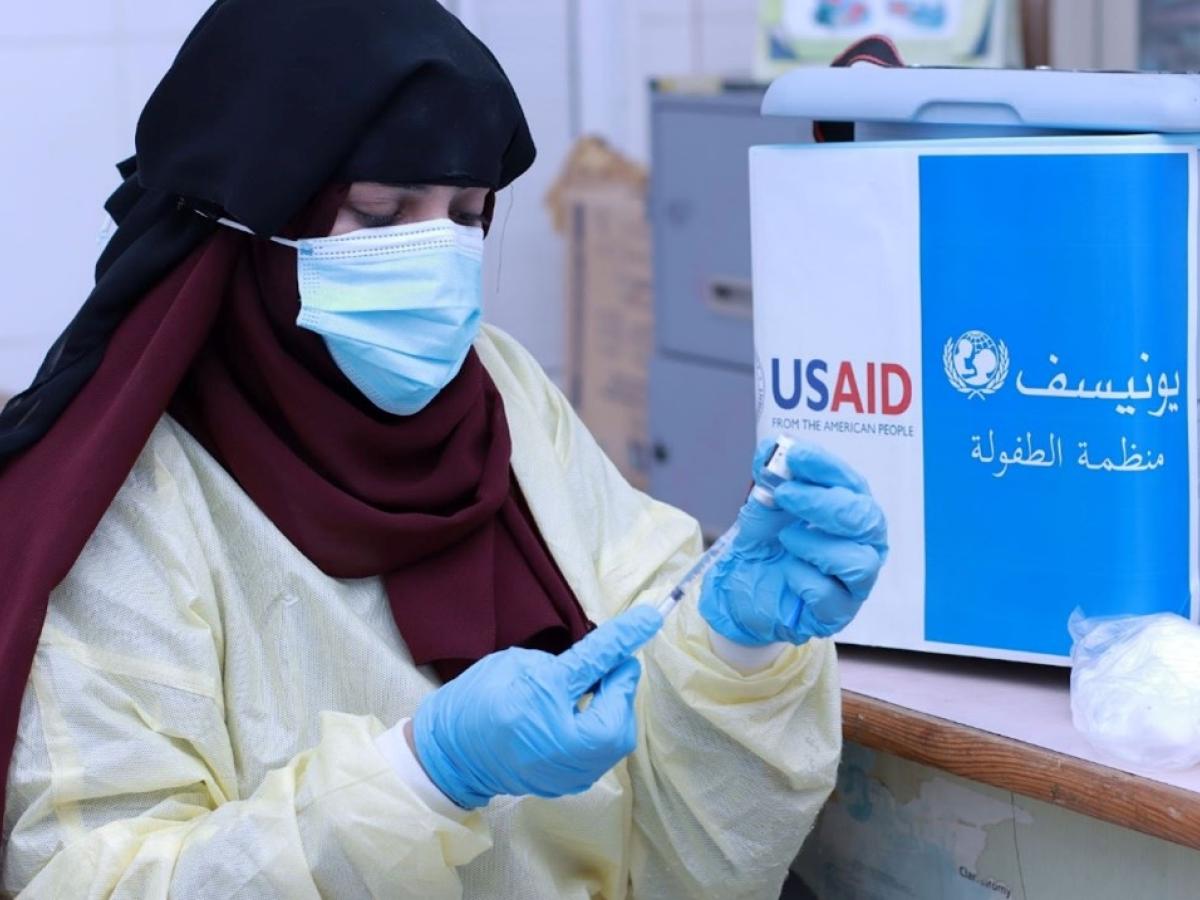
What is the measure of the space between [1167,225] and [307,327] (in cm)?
68

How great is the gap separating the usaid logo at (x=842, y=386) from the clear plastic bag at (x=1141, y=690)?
0.26 m

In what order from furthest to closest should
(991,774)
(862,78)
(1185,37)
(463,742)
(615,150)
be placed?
(615,150), (1185,37), (862,78), (991,774), (463,742)

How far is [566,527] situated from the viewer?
1.51 m

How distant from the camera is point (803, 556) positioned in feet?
4.10

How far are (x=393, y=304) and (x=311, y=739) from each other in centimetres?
35

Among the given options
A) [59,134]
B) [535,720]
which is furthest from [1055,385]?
[59,134]

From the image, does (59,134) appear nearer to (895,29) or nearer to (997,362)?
(895,29)

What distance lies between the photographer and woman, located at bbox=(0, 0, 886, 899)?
45.8 inches

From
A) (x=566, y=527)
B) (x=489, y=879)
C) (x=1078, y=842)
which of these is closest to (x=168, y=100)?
(x=566, y=527)

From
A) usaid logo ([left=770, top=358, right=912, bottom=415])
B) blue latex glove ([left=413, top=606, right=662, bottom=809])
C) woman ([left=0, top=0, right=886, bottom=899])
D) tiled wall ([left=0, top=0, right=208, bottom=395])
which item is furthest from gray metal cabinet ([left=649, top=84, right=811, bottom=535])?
blue latex glove ([left=413, top=606, right=662, bottom=809])

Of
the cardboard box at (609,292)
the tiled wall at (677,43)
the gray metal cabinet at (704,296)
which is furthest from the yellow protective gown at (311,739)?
the tiled wall at (677,43)

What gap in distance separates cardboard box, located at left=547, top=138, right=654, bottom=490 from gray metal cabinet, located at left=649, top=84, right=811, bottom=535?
0.13 metres

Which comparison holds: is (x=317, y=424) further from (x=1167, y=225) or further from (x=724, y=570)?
(x=1167, y=225)

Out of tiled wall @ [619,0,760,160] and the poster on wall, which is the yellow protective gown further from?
tiled wall @ [619,0,760,160]
